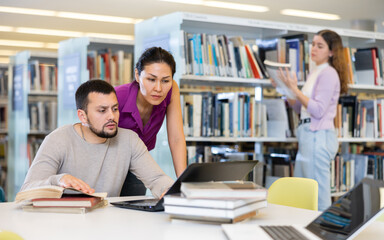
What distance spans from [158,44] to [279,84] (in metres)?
0.95

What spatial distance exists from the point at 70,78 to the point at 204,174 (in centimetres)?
374

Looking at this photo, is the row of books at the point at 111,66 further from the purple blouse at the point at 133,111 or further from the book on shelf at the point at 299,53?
the purple blouse at the point at 133,111

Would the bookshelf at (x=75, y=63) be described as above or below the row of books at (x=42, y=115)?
above

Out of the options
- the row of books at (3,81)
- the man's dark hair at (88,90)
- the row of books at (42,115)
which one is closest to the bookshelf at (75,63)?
the row of books at (42,115)

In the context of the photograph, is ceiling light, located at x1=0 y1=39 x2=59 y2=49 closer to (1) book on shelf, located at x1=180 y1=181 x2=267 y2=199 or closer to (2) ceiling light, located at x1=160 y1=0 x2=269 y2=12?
(2) ceiling light, located at x1=160 y1=0 x2=269 y2=12

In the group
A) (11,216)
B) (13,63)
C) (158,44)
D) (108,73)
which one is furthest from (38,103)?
(11,216)

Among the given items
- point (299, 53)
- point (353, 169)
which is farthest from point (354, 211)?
point (353, 169)

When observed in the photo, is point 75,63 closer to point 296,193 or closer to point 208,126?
point 208,126

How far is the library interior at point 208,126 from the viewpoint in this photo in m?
1.32

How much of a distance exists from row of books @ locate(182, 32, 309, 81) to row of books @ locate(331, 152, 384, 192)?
85 centimetres

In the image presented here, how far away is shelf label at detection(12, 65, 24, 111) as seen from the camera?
5.68 meters

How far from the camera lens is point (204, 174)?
4.70ft

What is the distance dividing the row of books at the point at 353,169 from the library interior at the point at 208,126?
0.04ft

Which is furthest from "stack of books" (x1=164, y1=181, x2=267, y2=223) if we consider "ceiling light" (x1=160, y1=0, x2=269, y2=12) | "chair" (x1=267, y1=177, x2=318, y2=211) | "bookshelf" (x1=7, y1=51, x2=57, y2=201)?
"ceiling light" (x1=160, y1=0, x2=269, y2=12)
